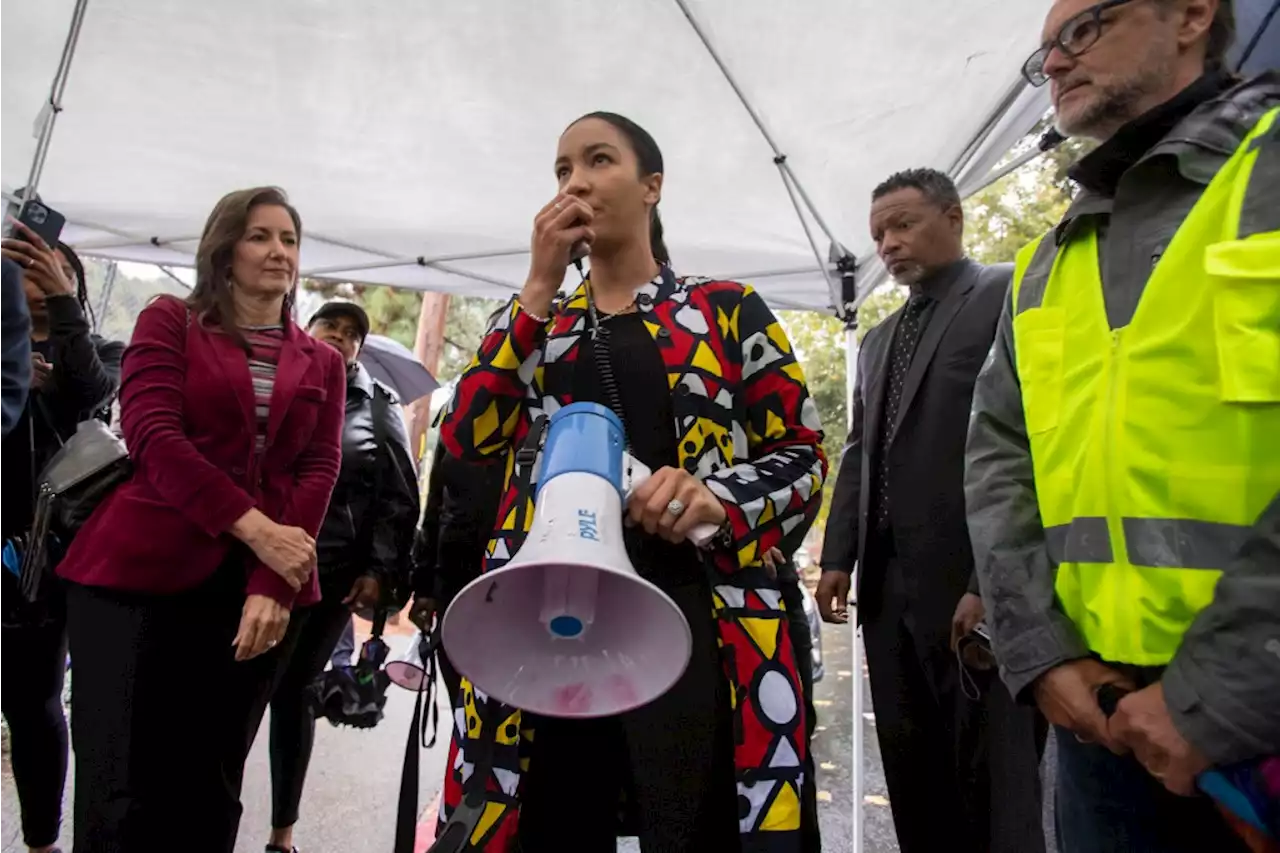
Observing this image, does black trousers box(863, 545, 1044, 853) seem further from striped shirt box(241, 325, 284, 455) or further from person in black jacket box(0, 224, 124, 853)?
person in black jacket box(0, 224, 124, 853)

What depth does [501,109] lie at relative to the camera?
3.43 metres

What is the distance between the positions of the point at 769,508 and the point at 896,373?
1.41 meters

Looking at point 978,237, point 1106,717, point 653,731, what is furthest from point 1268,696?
point 978,237

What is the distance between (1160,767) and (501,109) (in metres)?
3.36

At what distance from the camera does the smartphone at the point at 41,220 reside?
217cm

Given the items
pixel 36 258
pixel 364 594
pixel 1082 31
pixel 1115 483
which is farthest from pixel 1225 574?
pixel 36 258

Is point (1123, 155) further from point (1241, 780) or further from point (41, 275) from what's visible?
point (41, 275)

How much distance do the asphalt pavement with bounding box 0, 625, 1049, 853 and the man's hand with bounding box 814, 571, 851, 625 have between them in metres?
0.64

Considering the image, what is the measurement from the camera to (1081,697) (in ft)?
3.46

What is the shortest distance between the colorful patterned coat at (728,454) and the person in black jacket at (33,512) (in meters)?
1.56

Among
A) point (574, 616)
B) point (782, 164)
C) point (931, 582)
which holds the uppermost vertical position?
point (782, 164)

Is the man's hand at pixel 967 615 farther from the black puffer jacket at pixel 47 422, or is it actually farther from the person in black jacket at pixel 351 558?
the black puffer jacket at pixel 47 422

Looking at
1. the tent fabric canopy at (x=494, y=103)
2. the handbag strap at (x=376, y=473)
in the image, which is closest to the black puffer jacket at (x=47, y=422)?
the handbag strap at (x=376, y=473)

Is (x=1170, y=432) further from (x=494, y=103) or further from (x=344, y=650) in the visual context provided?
(x=344, y=650)
